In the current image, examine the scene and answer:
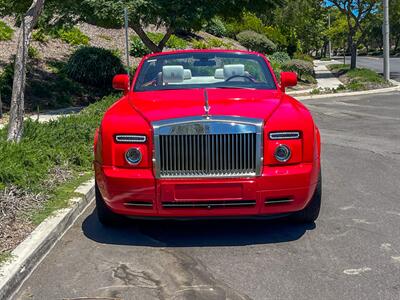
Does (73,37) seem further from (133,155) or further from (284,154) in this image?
(284,154)

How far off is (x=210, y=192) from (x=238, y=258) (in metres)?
0.59

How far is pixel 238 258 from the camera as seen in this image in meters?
4.46

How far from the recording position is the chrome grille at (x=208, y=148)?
14.6 ft

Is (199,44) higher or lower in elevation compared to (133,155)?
higher

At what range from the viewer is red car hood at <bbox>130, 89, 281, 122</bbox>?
457 centimetres

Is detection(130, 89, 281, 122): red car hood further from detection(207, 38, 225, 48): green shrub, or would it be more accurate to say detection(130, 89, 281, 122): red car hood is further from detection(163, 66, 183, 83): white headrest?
detection(207, 38, 225, 48): green shrub

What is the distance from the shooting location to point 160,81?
607 cm

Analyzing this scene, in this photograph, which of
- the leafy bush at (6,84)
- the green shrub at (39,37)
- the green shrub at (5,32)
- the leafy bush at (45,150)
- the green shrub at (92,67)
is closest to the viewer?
the leafy bush at (45,150)

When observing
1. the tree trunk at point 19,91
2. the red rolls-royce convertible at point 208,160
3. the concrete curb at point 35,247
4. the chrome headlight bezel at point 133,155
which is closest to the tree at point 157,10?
the tree trunk at point 19,91

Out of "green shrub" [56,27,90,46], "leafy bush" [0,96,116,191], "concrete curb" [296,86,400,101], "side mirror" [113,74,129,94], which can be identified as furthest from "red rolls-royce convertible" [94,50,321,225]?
"green shrub" [56,27,90,46]

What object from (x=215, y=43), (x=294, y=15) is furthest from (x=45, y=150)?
(x=294, y=15)

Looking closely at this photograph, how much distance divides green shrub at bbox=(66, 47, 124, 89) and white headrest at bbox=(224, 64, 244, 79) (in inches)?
522

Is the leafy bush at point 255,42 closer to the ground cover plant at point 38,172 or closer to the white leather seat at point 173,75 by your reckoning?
the ground cover plant at point 38,172

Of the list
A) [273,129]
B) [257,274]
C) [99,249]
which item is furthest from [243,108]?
[99,249]
